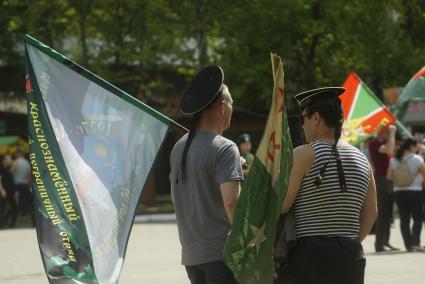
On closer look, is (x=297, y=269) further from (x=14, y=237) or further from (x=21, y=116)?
(x=21, y=116)

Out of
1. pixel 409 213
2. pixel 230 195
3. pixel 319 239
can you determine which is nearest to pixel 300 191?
pixel 319 239

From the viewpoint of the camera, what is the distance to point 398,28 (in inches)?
1330

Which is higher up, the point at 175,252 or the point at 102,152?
the point at 102,152

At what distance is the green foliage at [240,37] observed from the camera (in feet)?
104

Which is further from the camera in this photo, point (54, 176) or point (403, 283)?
point (403, 283)

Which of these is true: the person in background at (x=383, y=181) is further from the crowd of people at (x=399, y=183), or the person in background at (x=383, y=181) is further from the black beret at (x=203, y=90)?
the black beret at (x=203, y=90)

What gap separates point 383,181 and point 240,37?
608 inches

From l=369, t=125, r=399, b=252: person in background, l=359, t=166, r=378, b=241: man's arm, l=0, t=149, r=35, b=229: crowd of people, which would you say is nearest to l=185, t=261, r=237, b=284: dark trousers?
l=359, t=166, r=378, b=241: man's arm

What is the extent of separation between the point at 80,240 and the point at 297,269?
1475 mm

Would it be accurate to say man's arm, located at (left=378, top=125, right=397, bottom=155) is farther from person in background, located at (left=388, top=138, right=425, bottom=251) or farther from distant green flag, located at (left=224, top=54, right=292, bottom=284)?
distant green flag, located at (left=224, top=54, right=292, bottom=284)

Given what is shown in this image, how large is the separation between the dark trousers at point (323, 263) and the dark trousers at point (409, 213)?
1142 centimetres

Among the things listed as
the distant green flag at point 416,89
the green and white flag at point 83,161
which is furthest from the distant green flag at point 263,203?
the distant green flag at point 416,89

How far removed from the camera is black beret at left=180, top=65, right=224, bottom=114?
5.77 m

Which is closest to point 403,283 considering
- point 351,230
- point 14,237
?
point 351,230
